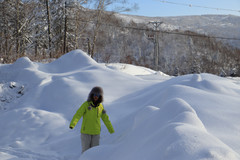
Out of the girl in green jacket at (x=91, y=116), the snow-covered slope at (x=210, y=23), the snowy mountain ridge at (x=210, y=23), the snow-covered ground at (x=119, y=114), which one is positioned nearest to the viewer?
the snow-covered ground at (x=119, y=114)

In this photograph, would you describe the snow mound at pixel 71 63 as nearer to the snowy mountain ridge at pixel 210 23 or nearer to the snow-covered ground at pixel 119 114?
the snow-covered ground at pixel 119 114

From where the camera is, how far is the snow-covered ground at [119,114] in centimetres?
228

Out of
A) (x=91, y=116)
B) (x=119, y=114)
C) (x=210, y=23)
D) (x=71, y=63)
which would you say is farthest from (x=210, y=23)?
(x=91, y=116)

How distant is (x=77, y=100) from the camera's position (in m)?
6.79

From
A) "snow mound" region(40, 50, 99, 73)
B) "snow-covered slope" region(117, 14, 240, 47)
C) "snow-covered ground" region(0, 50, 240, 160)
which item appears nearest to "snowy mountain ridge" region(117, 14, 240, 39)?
"snow-covered slope" region(117, 14, 240, 47)

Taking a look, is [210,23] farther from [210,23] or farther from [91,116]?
[91,116]

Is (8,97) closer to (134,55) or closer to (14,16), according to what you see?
(14,16)

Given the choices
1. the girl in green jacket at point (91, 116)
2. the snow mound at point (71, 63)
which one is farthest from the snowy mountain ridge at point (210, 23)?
the girl in green jacket at point (91, 116)

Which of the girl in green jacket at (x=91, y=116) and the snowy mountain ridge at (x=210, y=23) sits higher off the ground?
the snowy mountain ridge at (x=210, y=23)

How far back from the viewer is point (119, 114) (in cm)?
588

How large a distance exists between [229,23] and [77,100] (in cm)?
→ 16982

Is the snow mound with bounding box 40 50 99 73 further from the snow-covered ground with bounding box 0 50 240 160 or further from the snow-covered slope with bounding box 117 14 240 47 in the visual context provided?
the snow-covered slope with bounding box 117 14 240 47

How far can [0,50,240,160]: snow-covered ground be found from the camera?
228 cm

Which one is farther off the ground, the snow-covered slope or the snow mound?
the snow-covered slope
